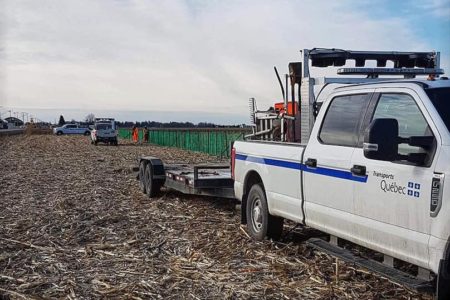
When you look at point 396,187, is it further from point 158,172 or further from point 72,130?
point 72,130

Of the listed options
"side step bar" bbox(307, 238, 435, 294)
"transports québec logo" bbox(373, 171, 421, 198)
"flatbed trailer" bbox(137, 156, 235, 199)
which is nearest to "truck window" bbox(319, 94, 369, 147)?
"transports québec logo" bbox(373, 171, 421, 198)

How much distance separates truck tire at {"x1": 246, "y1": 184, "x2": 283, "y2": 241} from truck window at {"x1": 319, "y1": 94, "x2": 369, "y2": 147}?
5.84ft

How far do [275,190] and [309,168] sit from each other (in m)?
1.08

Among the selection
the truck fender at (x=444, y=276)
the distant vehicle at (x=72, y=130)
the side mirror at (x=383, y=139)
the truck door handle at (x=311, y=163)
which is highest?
the side mirror at (x=383, y=139)

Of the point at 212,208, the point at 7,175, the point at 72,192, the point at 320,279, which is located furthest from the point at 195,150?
the point at 320,279

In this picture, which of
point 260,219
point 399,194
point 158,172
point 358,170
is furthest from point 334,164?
point 158,172

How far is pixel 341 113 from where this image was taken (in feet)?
21.4

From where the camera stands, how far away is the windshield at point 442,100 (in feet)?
16.4

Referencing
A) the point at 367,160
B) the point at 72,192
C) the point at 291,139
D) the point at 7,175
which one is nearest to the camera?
the point at 367,160

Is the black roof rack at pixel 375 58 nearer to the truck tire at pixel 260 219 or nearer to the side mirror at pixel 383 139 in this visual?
the truck tire at pixel 260 219

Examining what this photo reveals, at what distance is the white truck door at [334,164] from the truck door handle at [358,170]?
35 mm

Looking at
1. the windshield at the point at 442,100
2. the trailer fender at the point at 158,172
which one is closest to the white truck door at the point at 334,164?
the windshield at the point at 442,100

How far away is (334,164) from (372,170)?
713mm

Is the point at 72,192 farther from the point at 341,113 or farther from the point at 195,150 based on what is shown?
the point at 195,150
